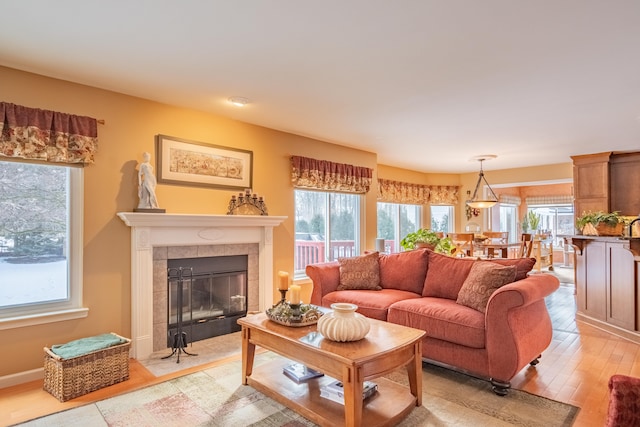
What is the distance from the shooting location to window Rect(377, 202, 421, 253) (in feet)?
23.6

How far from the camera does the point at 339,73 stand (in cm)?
295

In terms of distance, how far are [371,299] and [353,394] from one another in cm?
168

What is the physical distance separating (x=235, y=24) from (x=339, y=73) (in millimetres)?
979

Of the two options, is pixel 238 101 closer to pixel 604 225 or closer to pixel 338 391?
pixel 338 391

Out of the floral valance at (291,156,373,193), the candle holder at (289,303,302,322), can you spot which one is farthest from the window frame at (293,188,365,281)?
the candle holder at (289,303,302,322)

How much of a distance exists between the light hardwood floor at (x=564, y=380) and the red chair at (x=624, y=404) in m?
1.21

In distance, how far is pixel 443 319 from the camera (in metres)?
3.00

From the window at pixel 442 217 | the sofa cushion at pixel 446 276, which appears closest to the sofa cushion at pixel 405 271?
the sofa cushion at pixel 446 276

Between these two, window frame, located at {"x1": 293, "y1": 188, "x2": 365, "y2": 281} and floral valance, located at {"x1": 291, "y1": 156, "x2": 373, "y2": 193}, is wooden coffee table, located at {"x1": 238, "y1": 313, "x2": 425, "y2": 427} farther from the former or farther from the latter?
floral valance, located at {"x1": 291, "y1": 156, "x2": 373, "y2": 193}

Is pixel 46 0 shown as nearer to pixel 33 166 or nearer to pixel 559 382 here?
pixel 33 166

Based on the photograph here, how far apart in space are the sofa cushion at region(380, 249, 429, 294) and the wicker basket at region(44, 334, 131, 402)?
8.70 feet

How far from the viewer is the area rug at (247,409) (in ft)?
A: 7.57

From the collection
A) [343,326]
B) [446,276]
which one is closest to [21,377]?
[343,326]

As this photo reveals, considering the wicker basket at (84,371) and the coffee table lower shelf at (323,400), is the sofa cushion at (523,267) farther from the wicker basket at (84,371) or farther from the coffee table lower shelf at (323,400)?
the wicker basket at (84,371)
